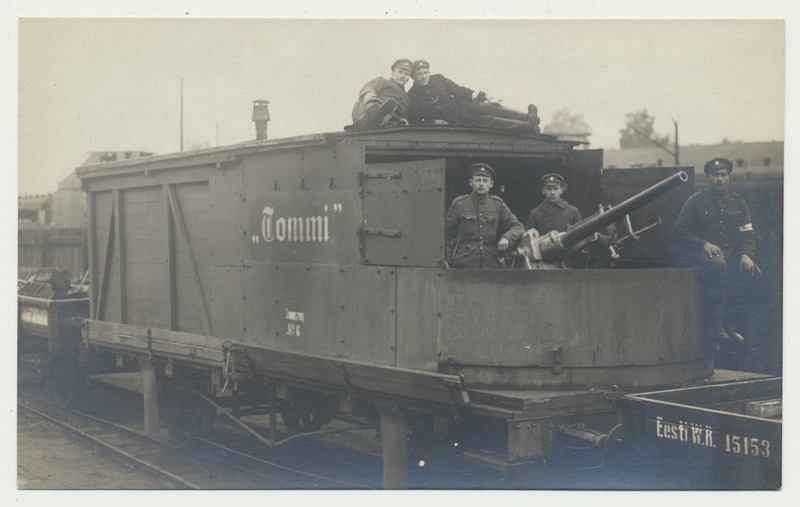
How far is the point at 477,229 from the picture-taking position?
25.1 feet

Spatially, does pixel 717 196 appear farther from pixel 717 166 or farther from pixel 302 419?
pixel 302 419

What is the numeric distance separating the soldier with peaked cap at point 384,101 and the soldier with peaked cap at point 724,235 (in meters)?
2.52

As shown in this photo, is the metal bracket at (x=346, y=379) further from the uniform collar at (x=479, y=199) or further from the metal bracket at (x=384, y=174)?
the uniform collar at (x=479, y=199)

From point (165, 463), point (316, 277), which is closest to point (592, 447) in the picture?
point (316, 277)

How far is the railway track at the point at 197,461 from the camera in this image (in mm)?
9173

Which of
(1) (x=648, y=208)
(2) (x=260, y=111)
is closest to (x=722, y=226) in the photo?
(1) (x=648, y=208)

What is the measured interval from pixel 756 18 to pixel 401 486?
14.0 ft

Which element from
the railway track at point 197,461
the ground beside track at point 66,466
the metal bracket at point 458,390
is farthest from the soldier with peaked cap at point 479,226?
the ground beside track at point 66,466

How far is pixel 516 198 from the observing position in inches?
355

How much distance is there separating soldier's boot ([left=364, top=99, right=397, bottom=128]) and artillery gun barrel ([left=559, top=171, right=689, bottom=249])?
6.33 ft

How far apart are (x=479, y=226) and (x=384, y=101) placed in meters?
1.48

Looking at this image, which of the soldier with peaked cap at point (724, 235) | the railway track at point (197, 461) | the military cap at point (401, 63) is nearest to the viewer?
the soldier with peaked cap at point (724, 235)

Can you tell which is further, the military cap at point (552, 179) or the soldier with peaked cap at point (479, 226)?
the military cap at point (552, 179)

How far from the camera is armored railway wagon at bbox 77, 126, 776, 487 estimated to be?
22.7 ft
